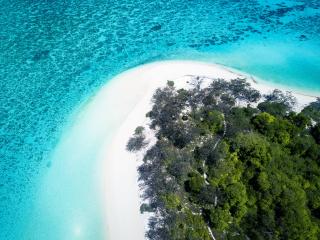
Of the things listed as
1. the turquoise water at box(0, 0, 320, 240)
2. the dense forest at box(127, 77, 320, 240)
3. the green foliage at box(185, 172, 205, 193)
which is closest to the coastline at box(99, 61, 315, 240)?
the dense forest at box(127, 77, 320, 240)

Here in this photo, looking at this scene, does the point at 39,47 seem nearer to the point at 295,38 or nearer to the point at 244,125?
the point at 244,125

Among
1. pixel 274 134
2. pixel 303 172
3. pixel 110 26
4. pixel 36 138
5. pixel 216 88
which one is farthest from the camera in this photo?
pixel 110 26

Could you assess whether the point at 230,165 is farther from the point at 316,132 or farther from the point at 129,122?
the point at 129,122

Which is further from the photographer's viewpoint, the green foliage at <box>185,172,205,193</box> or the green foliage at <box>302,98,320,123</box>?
the green foliage at <box>302,98,320,123</box>

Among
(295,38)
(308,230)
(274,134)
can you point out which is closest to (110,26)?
(295,38)

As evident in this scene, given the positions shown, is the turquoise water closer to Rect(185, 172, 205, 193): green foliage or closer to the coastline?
the coastline

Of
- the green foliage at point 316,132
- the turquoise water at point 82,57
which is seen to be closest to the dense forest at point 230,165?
the green foliage at point 316,132
